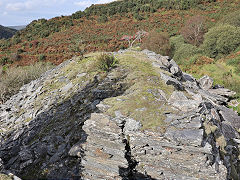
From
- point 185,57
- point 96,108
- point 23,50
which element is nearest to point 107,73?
point 96,108

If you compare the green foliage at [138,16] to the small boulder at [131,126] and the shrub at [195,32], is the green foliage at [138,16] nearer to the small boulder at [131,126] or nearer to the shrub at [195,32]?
the shrub at [195,32]

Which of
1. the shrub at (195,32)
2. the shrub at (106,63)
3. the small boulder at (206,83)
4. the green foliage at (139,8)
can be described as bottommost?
the small boulder at (206,83)

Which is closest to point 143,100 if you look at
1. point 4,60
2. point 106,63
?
point 106,63

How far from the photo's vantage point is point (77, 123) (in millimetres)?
5238

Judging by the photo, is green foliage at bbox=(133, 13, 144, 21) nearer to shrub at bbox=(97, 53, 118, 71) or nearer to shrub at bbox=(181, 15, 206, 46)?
shrub at bbox=(181, 15, 206, 46)

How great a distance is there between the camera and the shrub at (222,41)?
20128mm

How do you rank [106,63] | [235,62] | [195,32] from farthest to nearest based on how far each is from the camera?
[195,32], [235,62], [106,63]

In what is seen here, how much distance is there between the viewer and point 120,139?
4215mm

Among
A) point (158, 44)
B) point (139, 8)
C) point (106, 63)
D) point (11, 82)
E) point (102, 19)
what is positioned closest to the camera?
point (106, 63)

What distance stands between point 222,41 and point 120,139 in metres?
22.2

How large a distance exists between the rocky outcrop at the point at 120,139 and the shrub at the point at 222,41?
17.8 metres

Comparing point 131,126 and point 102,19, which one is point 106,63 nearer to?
point 131,126

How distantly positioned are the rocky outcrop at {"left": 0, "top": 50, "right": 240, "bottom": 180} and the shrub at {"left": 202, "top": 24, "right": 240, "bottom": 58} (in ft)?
58.3

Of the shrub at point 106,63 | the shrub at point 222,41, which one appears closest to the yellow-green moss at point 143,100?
the shrub at point 106,63
